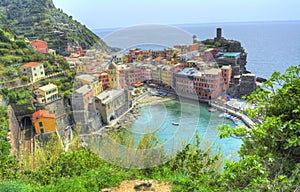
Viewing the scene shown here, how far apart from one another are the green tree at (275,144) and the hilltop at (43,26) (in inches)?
521

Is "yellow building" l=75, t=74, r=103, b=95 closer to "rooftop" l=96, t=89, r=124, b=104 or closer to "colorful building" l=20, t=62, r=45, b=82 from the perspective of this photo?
"rooftop" l=96, t=89, r=124, b=104

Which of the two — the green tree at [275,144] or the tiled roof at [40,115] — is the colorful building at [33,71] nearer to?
A: the tiled roof at [40,115]

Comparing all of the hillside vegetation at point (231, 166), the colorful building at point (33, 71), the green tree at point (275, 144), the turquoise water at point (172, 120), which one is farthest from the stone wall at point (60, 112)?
the green tree at point (275, 144)

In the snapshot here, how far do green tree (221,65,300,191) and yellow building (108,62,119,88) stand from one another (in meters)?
1.06

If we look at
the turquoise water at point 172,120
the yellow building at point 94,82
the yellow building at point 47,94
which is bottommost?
the yellow building at point 47,94

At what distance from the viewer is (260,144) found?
1510 millimetres

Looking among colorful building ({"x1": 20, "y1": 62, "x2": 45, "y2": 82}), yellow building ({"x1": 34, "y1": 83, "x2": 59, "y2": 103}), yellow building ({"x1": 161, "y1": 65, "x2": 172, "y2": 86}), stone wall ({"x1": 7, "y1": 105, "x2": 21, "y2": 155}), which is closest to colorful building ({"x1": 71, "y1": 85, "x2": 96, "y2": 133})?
yellow building ({"x1": 161, "y1": 65, "x2": 172, "y2": 86})

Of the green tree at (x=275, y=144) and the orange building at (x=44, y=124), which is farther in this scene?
the orange building at (x=44, y=124)

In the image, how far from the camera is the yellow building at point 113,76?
6.84 feet

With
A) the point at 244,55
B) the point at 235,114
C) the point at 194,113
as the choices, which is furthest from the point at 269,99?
the point at 244,55

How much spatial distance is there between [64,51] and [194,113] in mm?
13853

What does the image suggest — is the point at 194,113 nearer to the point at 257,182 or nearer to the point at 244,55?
the point at 257,182

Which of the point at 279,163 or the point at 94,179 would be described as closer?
the point at 279,163

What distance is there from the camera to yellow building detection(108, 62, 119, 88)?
6.84ft
